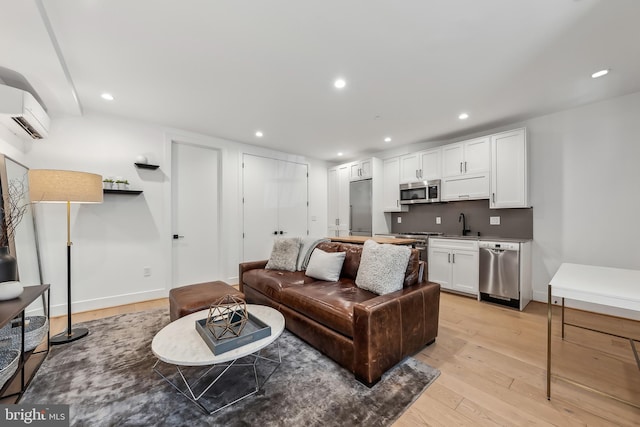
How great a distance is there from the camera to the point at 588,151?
3.15 meters

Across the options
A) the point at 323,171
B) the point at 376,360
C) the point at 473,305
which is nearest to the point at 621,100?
the point at 473,305

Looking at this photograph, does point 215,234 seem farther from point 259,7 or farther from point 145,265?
point 259,7

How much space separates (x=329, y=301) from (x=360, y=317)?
0.45 metres

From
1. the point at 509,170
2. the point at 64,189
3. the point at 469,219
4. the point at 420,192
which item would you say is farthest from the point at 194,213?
the point at 509,170

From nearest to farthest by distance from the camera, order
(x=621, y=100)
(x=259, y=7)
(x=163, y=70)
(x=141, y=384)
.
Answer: (x=259, y=7) → (x=141, y=384) → (x=163, y=70) → (x=621, y=100)

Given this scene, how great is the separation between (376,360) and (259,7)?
2.56 metres

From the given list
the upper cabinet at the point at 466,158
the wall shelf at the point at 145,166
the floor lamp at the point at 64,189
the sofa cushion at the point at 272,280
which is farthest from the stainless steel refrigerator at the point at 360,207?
the floor lamp at the point at 64,189

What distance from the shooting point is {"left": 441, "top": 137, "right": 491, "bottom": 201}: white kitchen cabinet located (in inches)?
146

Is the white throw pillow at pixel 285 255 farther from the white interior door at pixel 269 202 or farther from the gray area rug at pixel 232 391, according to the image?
the white interior door at pixel 269 202

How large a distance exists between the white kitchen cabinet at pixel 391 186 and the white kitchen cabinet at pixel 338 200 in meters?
0.89

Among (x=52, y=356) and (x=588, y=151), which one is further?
(x=588, y=151)

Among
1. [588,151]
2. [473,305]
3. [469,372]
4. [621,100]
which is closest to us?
[469,372]

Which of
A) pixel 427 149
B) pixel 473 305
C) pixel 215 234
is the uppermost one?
pixel 427 149

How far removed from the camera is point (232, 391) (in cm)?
168
